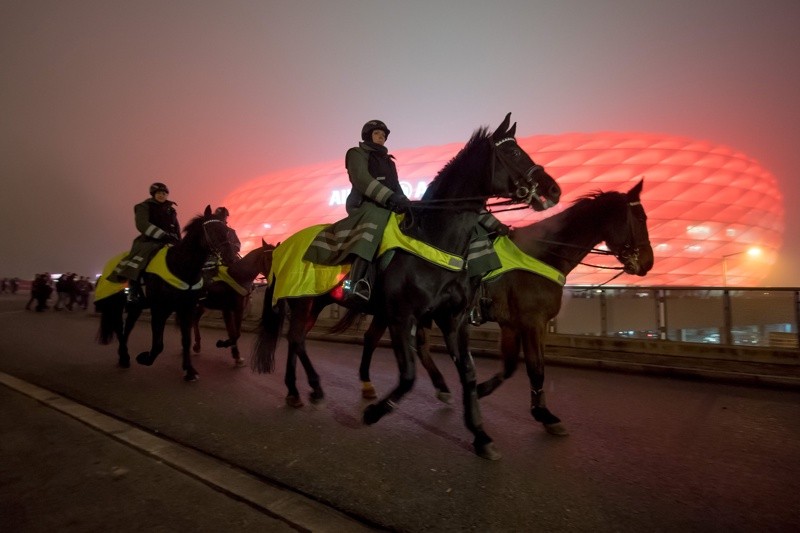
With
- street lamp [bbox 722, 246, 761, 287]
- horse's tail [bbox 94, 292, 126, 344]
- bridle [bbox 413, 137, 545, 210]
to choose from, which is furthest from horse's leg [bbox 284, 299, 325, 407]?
street lamp [bbox 722, 246, 761, 287]

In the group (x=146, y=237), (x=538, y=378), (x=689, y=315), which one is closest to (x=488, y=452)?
(x=538, y=378)

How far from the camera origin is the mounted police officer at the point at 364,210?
153 inches

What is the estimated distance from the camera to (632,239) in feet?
16.7

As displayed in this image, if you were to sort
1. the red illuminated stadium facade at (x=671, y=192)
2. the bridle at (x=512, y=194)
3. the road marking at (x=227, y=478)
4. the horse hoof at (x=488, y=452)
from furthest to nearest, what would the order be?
the red illuminated stadium facade at (x=671, y=192), the bridle at (x=512, y=194), the horse hoof at (x=488, y=452), the road marking at (x=227, y=478)

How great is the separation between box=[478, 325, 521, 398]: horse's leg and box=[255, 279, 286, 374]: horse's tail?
98.7 inches

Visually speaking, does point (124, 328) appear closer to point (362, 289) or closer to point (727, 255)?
point (362, 289)

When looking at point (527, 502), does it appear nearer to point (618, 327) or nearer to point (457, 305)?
point (457, 305)

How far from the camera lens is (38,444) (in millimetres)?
3555

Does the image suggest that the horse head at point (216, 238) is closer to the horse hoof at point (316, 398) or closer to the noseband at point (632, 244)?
the horse hoof at point (316, 398)

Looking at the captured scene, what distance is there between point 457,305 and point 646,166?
55.6 m

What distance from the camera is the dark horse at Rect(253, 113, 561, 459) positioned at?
11.9ft

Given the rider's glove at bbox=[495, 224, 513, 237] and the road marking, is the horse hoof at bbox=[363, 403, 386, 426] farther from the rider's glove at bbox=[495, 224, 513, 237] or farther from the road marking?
the rider's glove at bbox=[495, 224, 513, 237]

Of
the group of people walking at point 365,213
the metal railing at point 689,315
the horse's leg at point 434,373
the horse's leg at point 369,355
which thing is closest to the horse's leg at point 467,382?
the group of people walking at point 365,213

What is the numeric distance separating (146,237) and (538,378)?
21.1 feet
